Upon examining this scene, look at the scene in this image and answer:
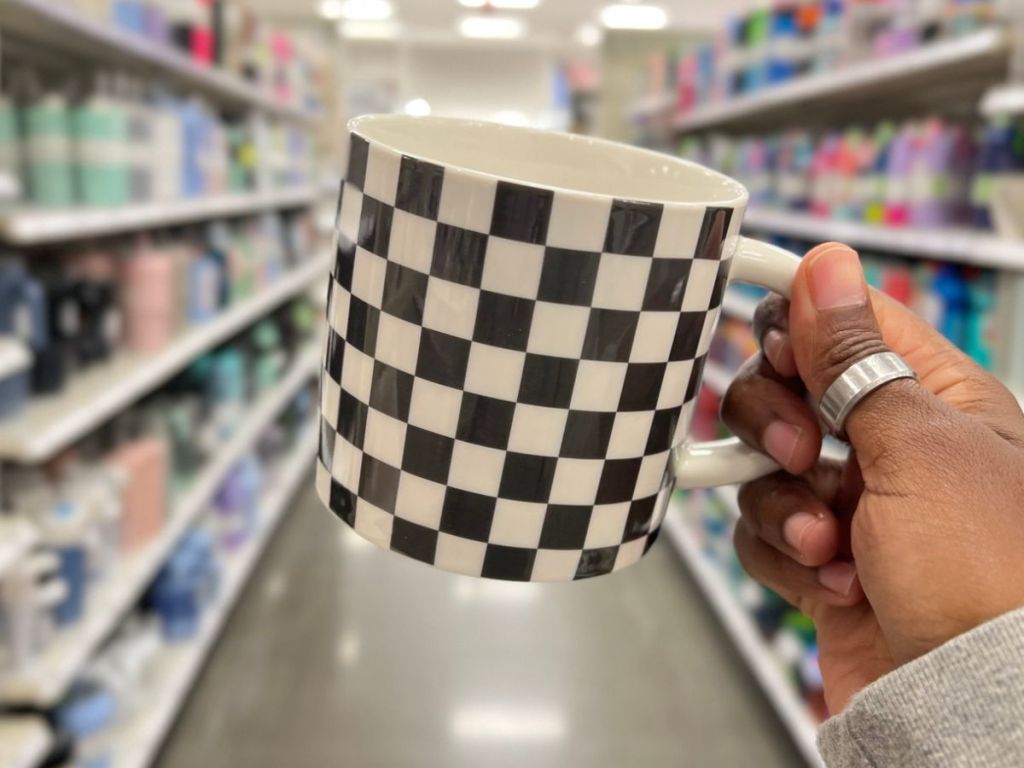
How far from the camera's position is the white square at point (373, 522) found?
49 centimetres

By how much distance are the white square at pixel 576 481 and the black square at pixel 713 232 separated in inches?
5.2

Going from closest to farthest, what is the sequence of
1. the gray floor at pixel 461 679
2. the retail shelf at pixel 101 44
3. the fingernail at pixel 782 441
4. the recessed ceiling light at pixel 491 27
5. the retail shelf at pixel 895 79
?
the fingernail at pixel 782 441, the retail shelf at pixel 101 44, the retail shelf at pixel 895 79, the gray floor at pixel 461 679, the recessed ceiling light at pixel 491 27

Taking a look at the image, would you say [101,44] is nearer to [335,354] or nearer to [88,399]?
[88,399]

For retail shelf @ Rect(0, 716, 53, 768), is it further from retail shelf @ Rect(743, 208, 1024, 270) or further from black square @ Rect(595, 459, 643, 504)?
retail shelf @ Rect(743, 208, 1024, 270)

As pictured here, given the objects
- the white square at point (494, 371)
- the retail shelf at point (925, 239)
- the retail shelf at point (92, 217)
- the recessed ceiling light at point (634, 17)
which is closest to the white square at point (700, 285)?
the white square at point (494, 371)

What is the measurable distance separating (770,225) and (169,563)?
1.99 meters

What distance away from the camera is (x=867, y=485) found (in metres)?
0.52

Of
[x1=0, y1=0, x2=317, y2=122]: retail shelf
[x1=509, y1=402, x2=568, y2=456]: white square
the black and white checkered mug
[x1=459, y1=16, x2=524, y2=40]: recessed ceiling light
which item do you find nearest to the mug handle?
the black and white checkered mug

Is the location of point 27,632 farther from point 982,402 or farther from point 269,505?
point 269,505

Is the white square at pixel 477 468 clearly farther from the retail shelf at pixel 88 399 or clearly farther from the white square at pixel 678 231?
the retail shelf at pixel 88 399

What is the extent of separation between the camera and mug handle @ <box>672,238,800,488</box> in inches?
20.3

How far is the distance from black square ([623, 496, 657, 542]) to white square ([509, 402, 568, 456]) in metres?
0.08

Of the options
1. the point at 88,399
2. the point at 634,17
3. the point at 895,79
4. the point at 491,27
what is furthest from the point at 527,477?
the point at 491,27

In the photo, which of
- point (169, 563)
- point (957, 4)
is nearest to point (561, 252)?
point (957, 4)
